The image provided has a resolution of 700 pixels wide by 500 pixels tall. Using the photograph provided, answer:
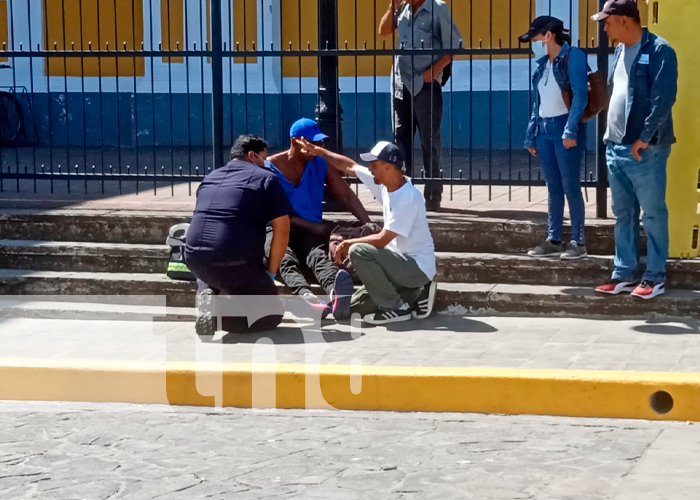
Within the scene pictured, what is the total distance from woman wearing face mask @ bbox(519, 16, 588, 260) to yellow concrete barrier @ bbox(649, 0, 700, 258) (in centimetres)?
57

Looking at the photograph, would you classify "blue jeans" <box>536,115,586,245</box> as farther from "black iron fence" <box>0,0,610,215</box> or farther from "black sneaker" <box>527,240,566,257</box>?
"black iron fence" <box>0,0,610,215</box>

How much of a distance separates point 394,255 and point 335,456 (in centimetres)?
262

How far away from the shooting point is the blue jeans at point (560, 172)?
27.1 feet

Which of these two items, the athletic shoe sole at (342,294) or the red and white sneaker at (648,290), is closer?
the red and white sneaker at (648,290)

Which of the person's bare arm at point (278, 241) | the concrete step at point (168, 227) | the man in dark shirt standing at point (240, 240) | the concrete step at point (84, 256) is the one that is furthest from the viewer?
the concrete step at point (84, 256)

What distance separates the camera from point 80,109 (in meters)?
16.4

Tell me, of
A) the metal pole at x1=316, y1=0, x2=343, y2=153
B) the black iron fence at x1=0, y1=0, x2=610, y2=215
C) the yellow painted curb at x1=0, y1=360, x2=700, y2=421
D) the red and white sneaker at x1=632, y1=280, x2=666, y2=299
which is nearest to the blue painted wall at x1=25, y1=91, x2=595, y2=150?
the black iron fence at x1=0, y1=0, x2=610, y2=215

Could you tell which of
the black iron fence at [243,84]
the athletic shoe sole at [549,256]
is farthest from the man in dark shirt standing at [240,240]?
the black iron fence at [243,84]

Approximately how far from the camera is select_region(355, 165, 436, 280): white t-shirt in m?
7.94

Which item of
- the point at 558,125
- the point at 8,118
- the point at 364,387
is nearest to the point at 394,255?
the point at 558,125

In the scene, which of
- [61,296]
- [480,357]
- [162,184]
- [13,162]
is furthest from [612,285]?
[13,162]

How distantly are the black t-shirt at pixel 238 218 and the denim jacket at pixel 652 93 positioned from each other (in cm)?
221

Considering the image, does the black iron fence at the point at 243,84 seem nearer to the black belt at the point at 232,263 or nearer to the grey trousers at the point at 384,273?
the grey trousers at the point at 384,273

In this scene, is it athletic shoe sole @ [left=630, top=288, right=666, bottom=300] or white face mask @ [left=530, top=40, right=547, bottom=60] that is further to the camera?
white face mask @ [left=530, top=40, right=547, bottom=60]
